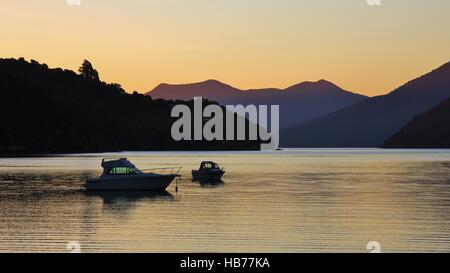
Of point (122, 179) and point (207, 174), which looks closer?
point (122, 179)

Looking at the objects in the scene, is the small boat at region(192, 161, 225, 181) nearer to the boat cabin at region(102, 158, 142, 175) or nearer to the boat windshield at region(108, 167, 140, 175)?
the boat cabin at region(102, 158, 142, 175)

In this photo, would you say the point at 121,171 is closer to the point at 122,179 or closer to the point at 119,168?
the point at 119,168

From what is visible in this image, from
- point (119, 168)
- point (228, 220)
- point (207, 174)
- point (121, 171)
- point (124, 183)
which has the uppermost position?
point (119, 168)

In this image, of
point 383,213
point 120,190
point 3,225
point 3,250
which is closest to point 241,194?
point 120,190

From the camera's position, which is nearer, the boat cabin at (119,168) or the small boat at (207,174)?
the boat cabin at (119,168)

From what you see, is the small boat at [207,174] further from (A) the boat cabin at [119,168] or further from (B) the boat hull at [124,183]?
(A) the boat cabin at [119,168]

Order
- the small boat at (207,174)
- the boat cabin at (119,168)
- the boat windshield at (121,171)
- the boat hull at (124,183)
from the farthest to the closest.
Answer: the small boat at (207,174) < the boat windshield at (121,171) < the boat hull at (124,183) < the boat cabin at (119,168)

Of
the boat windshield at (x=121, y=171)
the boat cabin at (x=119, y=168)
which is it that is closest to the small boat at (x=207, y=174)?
the boat cabin at (x=119, y=168)

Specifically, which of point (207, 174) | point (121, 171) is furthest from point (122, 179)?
point (207, 174)

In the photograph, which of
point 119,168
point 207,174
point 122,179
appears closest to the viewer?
point 122,179

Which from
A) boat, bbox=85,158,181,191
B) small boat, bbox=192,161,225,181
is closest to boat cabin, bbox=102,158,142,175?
boat, bbox=85,158,181,191
